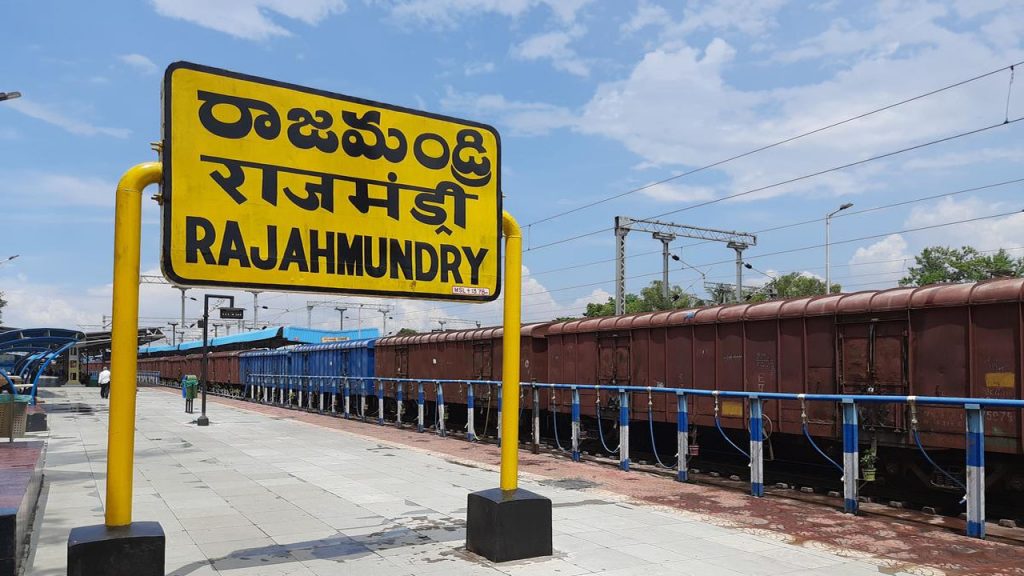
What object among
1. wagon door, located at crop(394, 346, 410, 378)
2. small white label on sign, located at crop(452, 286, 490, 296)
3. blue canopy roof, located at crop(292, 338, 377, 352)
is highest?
small white label on sign, located at crop(452, 286, 490, 296)

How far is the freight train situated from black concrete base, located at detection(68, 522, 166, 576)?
8012 mm

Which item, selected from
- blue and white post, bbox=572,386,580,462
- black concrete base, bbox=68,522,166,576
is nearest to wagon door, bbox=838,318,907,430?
blue and white post, bbox=572,386,580,462

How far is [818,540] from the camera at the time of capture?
23.4 ft

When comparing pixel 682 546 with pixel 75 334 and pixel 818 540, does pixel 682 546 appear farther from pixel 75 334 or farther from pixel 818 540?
pixel 75 334

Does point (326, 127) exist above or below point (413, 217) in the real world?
above

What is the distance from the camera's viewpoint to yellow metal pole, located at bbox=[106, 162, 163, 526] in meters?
4.88

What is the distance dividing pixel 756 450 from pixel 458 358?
12443 mm

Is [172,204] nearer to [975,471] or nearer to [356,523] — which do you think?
[356,523]

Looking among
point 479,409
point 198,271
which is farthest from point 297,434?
A: point 198,271

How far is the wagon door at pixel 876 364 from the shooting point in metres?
10.0

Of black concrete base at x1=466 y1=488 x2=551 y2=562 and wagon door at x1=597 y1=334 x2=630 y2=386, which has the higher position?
wagon door at x1=597 y1=334 x2=630 y2=386

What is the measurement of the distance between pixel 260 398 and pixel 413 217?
34420mm

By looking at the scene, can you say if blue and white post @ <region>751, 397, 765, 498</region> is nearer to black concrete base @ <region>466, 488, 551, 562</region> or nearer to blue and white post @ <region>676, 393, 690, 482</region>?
blue and white post @ <region>676, 393, 690, 482</region>

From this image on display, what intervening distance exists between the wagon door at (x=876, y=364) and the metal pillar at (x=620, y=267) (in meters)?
17.1
